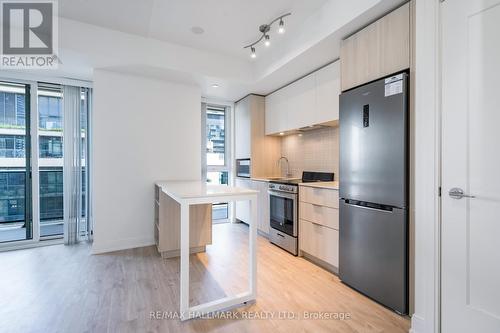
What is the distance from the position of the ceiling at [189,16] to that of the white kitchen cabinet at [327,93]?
63 cm

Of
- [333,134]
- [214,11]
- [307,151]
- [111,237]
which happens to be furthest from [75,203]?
[333,134]

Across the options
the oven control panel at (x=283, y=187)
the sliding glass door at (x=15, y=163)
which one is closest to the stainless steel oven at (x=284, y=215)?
the oven control panel at (x=283, y=187)

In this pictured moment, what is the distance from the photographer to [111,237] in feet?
10.3

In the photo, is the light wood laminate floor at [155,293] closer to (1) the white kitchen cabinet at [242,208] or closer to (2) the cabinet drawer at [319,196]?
(2) the cabinet drawer at [319,196]

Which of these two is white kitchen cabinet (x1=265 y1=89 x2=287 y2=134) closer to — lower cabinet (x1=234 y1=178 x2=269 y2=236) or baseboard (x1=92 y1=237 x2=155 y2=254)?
lower cabinet (x1=234 y1=178 x2=269 y2=236)

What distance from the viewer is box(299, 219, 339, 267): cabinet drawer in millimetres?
2402

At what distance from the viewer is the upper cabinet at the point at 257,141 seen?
4.12 meters

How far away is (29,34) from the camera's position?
8.53ft

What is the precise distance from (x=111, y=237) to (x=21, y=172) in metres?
1.59

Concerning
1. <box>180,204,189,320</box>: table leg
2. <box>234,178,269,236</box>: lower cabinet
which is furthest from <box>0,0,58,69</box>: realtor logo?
<box>234,178,269,236</box>: lower cabinet

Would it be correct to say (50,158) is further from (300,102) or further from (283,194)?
(300,102)

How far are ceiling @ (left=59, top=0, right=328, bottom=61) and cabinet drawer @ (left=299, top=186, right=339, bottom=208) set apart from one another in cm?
189

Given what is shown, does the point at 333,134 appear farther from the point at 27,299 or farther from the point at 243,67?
the point at 27,299

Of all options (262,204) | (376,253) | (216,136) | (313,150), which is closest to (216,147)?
(216,136)
